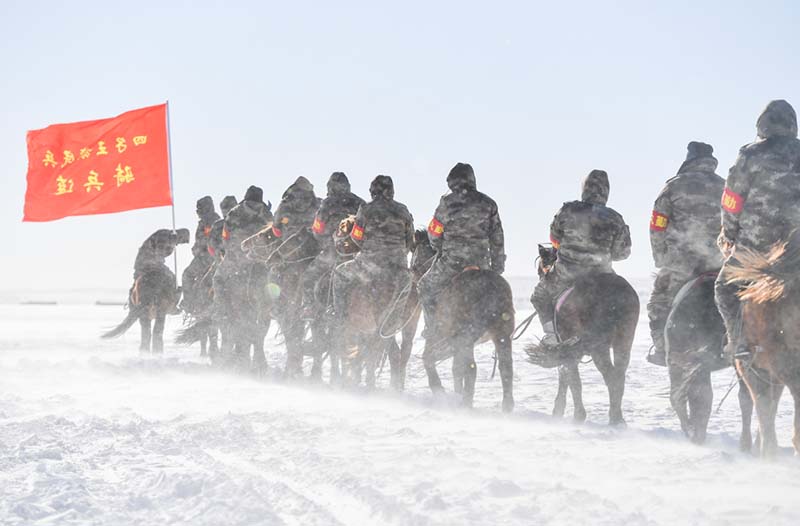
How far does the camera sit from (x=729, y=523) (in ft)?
13.0

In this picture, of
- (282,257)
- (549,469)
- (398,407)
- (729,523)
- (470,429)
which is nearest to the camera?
(729,523)

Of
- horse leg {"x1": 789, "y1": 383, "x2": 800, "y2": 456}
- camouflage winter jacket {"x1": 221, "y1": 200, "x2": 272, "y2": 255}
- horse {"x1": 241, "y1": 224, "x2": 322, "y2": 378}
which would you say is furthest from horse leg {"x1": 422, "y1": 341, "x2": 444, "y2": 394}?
camouflage winter jacket {"x1": 221, "y1": 200, "x2": 272, "y2": 255}

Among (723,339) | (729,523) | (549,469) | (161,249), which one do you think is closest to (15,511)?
(549,469)

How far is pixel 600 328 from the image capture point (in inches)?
307

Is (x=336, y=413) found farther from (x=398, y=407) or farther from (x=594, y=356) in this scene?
(x=594, y=356)

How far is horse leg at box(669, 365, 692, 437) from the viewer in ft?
22.1

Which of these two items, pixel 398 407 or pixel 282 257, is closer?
pixel 398 407

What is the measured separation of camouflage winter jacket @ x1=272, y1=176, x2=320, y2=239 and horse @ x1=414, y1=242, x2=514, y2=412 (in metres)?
3.64

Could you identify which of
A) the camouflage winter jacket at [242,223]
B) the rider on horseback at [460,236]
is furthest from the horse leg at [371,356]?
the camouflage winter jacket at [242,223]

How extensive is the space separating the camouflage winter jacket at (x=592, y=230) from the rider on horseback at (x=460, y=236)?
89 centimetres

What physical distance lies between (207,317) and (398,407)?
6836mm

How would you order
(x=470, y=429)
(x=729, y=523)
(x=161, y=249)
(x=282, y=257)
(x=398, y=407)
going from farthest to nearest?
(x=161, y=249)
(x=282, y=257)
(x=398, y=407)
(x=470, y=429)
(x=729, y=523)

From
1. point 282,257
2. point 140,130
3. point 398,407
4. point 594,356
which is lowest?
point 398,407

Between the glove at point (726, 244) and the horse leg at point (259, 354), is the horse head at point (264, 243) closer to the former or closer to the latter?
the horse leg at point (259, 354)
